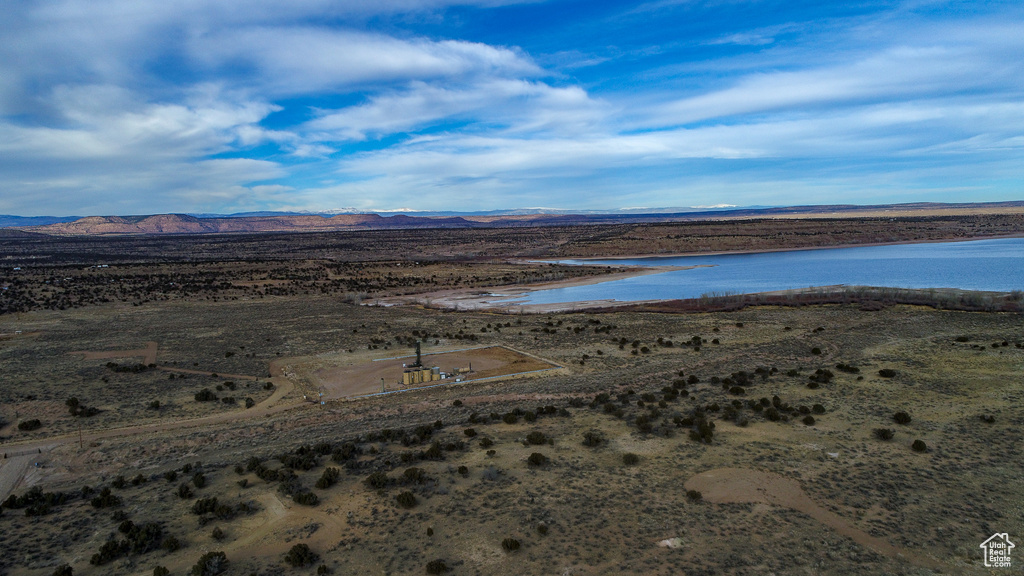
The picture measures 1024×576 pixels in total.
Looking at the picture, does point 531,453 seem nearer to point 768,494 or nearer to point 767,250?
point 768,494

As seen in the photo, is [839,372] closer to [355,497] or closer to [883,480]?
[883,480]

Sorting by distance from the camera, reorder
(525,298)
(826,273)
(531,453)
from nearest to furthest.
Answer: (531,453) → (525,298) → (826,273)

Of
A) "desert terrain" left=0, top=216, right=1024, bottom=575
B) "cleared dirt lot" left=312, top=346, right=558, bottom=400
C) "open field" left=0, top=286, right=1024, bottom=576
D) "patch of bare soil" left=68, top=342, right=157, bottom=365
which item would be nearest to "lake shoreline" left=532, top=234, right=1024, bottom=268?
"desert terrain" left=0, top=216, right=1024, bottom=575

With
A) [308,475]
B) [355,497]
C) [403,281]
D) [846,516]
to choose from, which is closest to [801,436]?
[846,516]

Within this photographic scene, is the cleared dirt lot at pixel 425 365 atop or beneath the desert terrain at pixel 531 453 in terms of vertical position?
beneath

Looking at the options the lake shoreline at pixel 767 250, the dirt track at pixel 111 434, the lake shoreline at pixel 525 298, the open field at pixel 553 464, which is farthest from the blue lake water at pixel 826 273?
the dirt track at pixel 111 434

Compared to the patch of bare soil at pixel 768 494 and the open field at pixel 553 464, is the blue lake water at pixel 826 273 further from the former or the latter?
→ the patch of bare soil at pixel 768 494

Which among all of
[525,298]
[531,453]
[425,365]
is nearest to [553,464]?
[531,453]
